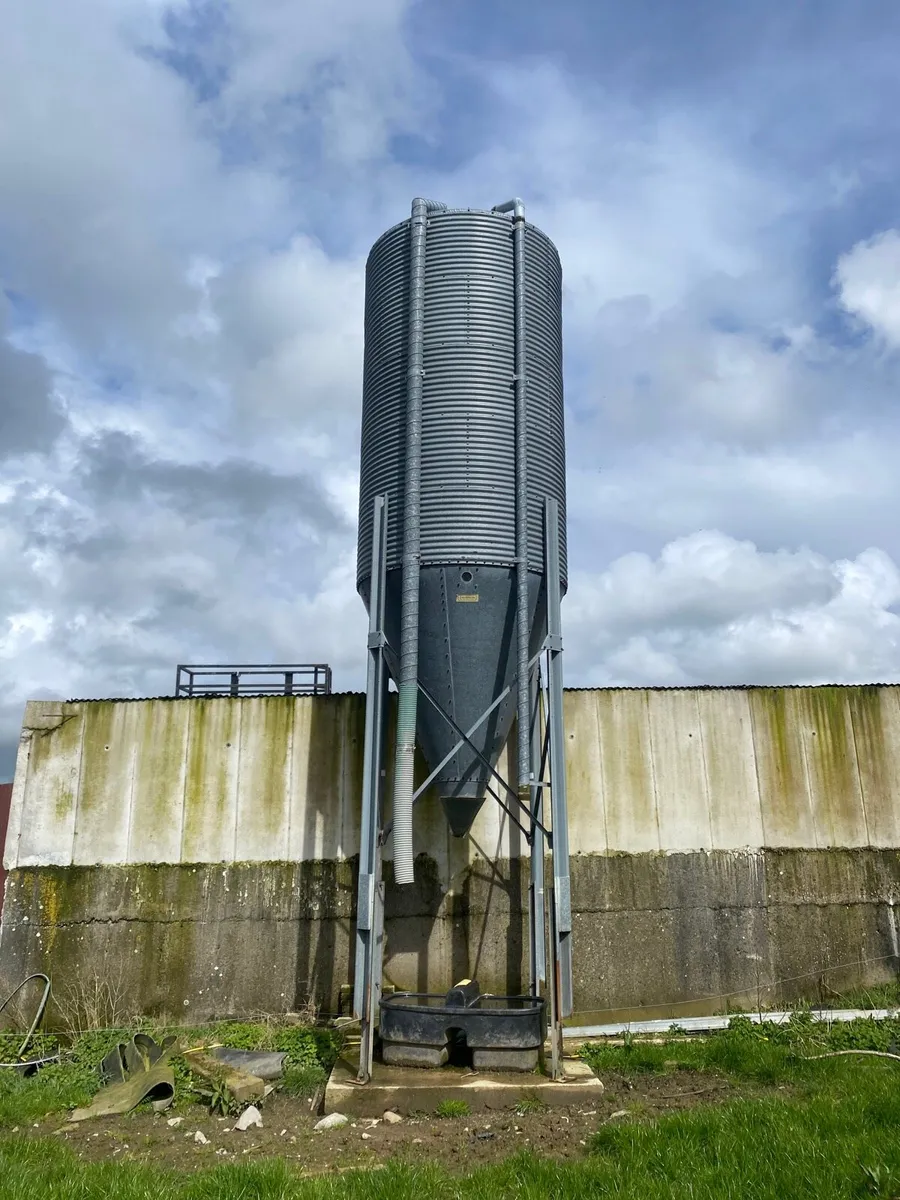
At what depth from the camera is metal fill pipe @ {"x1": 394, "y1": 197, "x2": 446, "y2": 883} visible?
27.4 feet

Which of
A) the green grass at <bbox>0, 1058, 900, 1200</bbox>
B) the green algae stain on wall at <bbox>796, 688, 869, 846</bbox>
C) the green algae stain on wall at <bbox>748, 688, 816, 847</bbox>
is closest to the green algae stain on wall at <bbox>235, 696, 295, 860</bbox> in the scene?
the green grass at <bbox>0, 1058, 900, 1200</bbox>

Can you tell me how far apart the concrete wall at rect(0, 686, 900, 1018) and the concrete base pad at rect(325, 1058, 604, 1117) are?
109 inches

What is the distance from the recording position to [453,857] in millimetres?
10320

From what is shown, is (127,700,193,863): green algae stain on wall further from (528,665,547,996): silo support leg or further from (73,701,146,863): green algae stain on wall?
(528,665,547,996): silo support leg

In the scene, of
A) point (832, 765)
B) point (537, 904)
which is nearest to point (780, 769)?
point (832, 765)

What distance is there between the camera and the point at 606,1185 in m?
4.96

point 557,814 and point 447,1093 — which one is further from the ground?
point 557,814

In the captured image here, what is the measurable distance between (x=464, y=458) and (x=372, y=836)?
365cm

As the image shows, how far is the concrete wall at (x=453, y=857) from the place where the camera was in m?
10.1

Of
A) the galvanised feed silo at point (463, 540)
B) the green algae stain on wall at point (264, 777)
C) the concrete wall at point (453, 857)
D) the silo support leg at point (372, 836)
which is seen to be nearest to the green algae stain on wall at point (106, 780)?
the concrete wall at point (453, 857)

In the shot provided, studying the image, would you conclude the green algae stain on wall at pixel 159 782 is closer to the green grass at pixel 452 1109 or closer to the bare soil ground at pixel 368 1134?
the bare soil ground at pixel 368 1134

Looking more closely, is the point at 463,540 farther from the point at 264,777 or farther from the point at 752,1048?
the point at 752,1048

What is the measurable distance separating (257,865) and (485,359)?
594 cm

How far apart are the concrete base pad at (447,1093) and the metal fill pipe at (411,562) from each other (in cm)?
157
